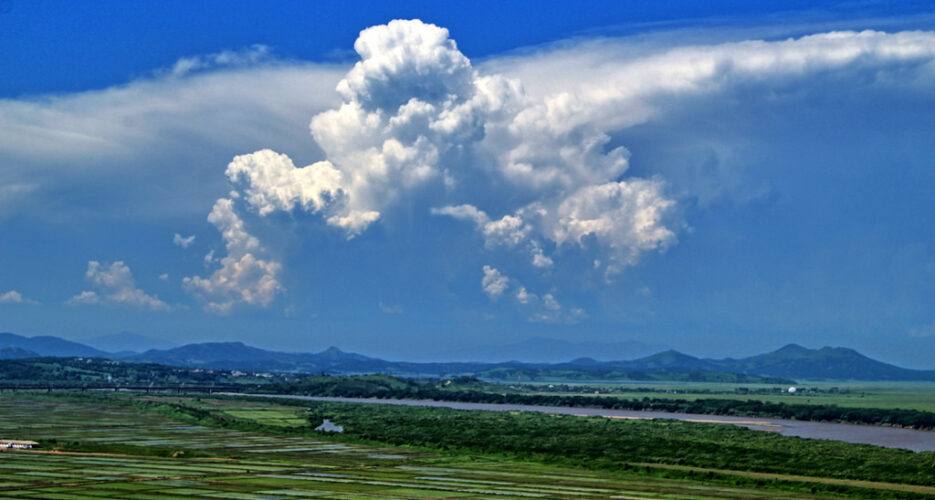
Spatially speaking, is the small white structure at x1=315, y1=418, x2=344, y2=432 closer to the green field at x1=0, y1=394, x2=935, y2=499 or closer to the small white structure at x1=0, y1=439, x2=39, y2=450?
the green field at x1=0, y1=394, x2=935, y2=499

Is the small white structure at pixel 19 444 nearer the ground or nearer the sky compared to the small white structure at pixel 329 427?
nearer the sky

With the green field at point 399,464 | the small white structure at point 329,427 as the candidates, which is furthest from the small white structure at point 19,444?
the small white structure at point 329,427

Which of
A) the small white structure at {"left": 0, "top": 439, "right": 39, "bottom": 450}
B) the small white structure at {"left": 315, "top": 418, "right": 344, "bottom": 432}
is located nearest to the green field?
the small white structure at {"left": 0, "top": 439, "right": 39, "bottom": 450}

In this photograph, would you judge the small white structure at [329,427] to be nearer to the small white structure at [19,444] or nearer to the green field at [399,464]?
the green field at [399,464]

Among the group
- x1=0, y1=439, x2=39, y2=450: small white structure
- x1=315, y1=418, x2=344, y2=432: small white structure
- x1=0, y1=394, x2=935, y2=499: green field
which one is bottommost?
x1=315, y1=418, x2=344, y2=432: small white structure

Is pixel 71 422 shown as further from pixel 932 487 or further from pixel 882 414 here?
pixel 882 414

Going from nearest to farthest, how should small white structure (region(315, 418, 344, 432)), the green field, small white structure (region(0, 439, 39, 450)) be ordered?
1. the green field
2. small white structure (region(0, 439, 39, 450))
3. small white structure (region(315, 418, 344, 432))

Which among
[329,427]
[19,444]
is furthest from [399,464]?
[329,427]

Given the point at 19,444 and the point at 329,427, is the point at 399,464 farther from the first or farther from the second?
the point at 329,427
